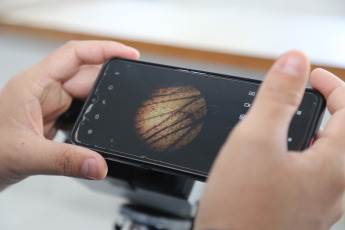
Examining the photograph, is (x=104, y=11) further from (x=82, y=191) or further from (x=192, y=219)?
(x=192, y=219)

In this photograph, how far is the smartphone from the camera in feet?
1.09

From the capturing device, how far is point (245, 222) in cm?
21

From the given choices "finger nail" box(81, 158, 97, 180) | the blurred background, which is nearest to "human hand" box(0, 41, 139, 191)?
"finger nail" box(81, 158, 97, 180)

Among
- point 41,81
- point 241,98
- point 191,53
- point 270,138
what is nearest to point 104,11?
point 191,53

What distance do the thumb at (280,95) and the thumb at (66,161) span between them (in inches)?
7.0

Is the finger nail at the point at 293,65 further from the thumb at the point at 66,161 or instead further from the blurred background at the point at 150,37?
the blurred background at the point at 150,37

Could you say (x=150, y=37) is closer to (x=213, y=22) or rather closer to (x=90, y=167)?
(x=213, y=22)

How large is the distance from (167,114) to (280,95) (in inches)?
6.8

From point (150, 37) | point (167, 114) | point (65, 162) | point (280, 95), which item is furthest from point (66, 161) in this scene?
point (150, 37)

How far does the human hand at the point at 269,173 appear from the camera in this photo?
0.21m

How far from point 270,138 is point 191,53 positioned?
43 centimetres

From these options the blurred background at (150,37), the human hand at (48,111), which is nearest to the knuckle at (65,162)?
the human hand at (48,111)

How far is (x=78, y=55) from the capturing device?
1.52 ft

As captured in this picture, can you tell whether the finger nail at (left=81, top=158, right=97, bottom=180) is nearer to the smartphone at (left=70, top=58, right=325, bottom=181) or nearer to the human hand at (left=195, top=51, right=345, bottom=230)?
the smartphone at (left=70, top=58, right=325, bottom=181)
